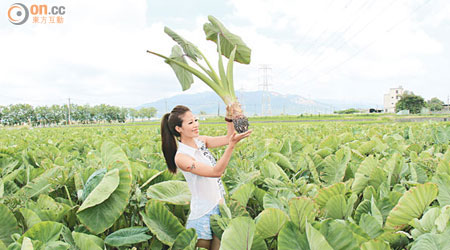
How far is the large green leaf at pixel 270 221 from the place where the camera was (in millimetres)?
1064

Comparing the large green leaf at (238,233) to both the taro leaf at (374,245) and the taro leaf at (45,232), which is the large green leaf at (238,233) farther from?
the taro leaf at (45,232)

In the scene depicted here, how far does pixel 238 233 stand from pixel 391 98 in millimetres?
134523

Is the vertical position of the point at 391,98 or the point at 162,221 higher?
the point at 391,98

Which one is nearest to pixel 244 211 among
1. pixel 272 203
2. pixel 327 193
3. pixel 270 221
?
pixel 272 203

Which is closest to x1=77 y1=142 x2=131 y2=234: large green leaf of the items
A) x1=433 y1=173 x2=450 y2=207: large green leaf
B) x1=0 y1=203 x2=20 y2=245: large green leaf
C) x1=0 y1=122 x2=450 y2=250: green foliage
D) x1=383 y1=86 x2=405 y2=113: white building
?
x1=0 y1=122 x2=450 y2=250: green foliage

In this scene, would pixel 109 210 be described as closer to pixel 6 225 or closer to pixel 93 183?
pixel 93 183

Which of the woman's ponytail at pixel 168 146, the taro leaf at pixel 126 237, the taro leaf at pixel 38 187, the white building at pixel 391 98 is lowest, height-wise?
the taro leaf at pixel 126 237

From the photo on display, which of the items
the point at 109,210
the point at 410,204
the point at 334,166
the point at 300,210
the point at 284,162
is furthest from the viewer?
the point at 284,162

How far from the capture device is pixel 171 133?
1.82 m

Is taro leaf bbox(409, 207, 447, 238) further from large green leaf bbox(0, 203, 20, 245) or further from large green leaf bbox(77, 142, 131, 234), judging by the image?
large green leaf bbox(0, 203, 20, 245)

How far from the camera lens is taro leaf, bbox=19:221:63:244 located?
108 cm

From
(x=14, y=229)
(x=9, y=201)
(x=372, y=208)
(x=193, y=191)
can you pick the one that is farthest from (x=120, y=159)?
(x=372, y=208)

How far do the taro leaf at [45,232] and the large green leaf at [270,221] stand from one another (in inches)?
29.1

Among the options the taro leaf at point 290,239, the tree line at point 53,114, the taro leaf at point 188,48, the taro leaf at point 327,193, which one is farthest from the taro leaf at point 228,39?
the tree line at point 53,114
